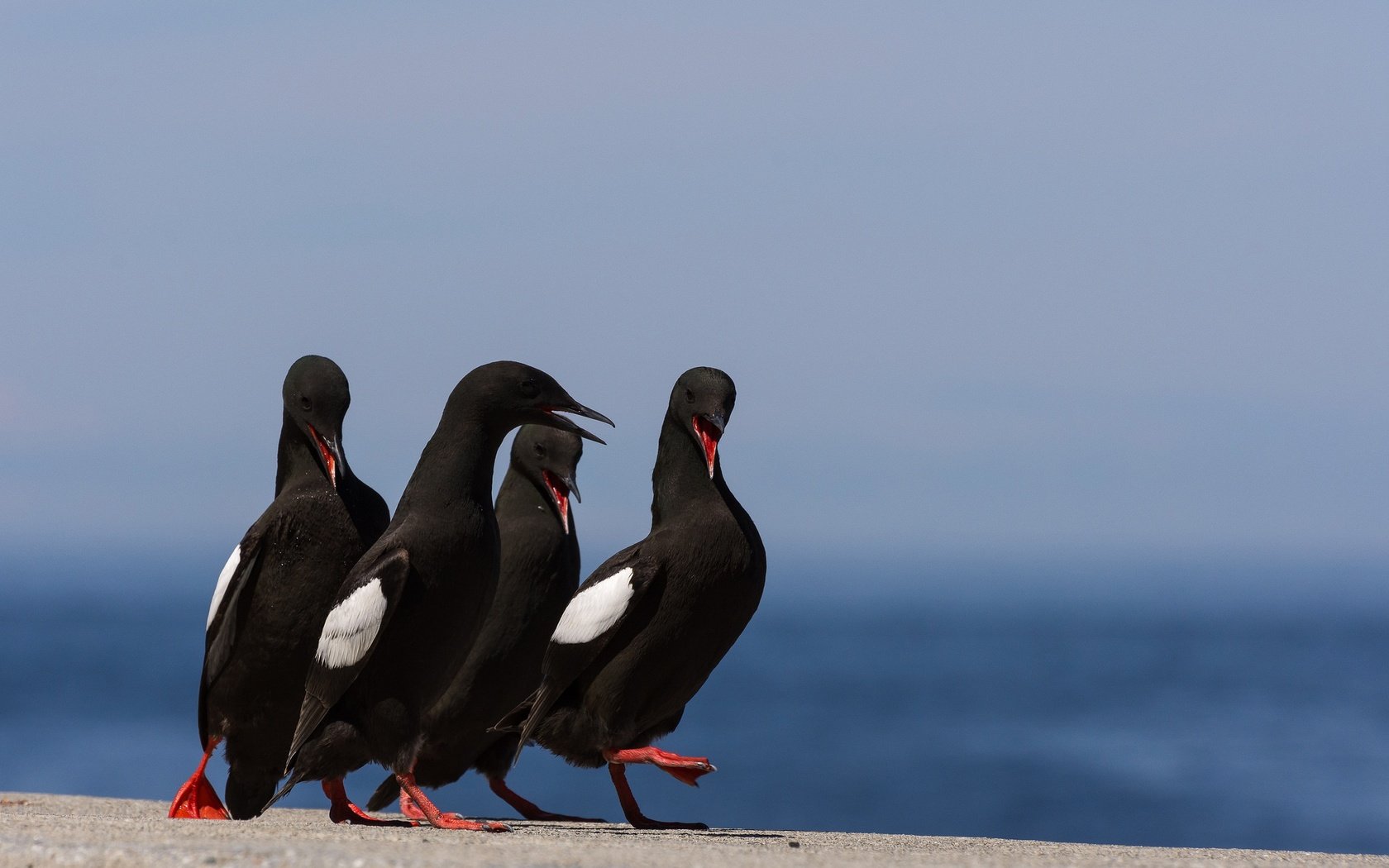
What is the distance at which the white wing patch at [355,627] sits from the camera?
847cm

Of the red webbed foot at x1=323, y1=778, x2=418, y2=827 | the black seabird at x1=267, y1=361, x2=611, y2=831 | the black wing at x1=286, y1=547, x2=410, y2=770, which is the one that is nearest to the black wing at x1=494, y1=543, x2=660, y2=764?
the black seabird at x1=267, y1=361, x2=611, y2=831

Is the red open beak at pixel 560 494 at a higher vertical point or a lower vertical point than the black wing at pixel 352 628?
higher

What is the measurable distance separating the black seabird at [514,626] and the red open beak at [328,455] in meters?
1.40

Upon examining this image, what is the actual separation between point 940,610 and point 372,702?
19150 centimetres

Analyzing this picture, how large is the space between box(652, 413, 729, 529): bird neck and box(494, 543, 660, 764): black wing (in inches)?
13.6

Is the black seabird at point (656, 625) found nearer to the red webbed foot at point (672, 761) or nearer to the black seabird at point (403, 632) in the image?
the red webbed foot at point (672, 761)

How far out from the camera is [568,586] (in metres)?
10.8

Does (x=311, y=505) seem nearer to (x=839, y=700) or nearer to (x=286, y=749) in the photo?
(x=286, y=749)

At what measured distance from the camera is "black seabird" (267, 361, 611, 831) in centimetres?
855

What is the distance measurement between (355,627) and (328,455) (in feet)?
3.90

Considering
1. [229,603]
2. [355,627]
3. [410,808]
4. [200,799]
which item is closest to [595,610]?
[410,808]

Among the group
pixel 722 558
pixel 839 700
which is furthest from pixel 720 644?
pixel 839 700

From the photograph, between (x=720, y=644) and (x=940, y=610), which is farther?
(x=940, y=610)

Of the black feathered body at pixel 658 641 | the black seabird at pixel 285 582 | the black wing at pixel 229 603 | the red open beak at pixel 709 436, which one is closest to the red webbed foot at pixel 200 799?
the black seabird at pixel 285 582
